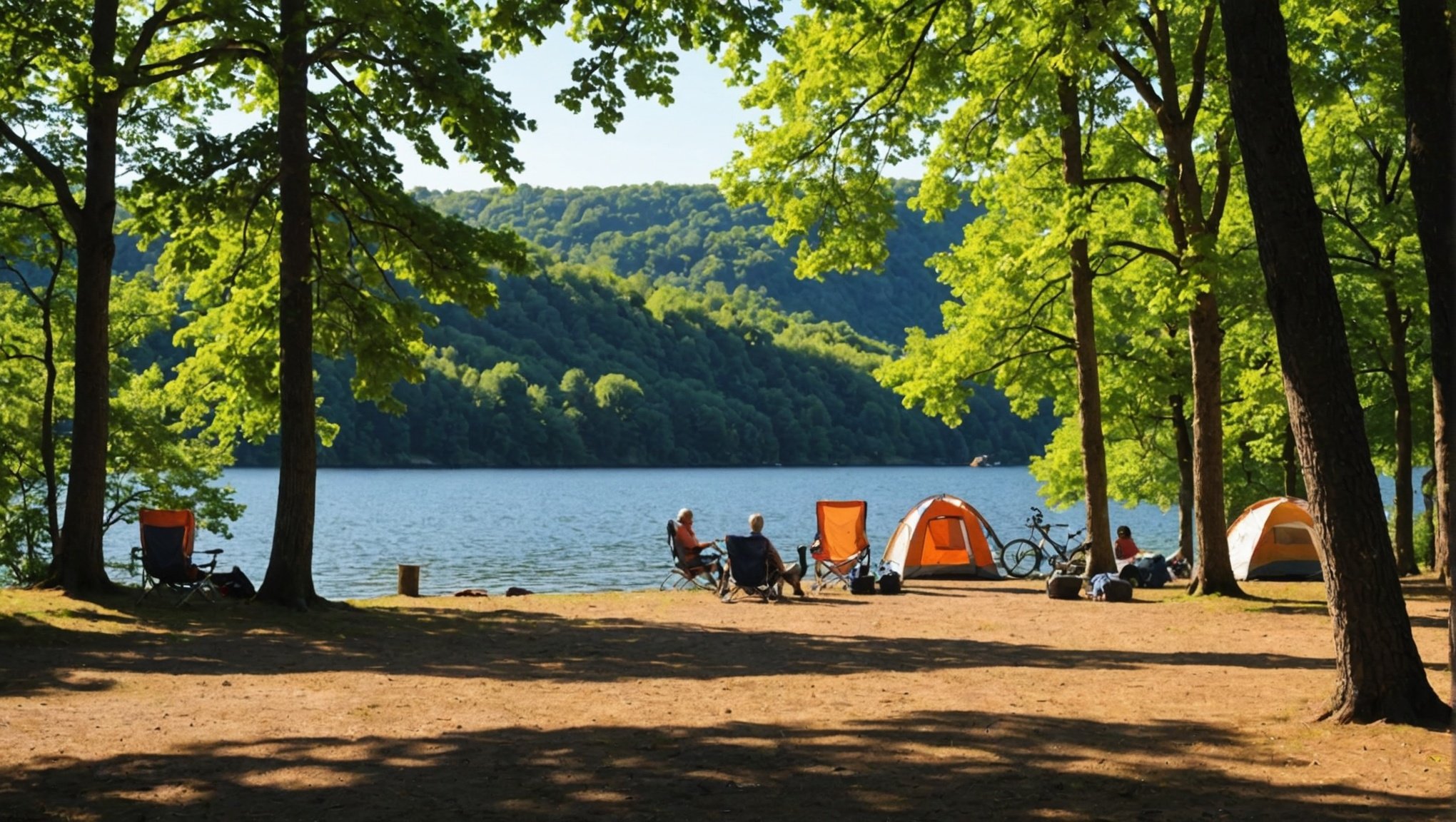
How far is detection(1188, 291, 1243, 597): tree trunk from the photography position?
1437 centimetres

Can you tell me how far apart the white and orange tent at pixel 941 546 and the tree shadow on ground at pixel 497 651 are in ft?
23.7

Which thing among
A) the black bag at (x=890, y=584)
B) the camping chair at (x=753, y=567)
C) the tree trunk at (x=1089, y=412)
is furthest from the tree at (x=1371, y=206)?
the camping chair at (x=753, y=567)

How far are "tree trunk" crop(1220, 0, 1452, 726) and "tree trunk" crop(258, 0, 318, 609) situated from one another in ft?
30.9

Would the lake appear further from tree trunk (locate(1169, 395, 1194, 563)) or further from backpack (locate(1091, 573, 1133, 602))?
backpack (locate(1091, 573, 1133, 602))

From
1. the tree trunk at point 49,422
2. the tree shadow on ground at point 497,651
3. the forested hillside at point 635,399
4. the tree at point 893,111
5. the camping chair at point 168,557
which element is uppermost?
the forested hillside at point 635,399

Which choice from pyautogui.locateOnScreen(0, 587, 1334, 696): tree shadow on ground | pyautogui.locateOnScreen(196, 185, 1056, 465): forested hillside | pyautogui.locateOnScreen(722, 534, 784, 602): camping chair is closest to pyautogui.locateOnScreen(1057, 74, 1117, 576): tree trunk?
pyautogui.locateOnScreen(722, 534, 784, 602): camping chair

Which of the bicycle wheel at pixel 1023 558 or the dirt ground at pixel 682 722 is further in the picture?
the bicycle wheel at pixel 1023 558

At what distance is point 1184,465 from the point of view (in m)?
23.6

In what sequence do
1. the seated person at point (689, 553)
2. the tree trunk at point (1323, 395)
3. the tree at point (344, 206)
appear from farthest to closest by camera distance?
the seated person at point (689, 553) → the tree at point (344, 206) → the tree trunk at point (1323, 395)

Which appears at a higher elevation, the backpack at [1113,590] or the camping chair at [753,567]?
the camping chair at [753,567]

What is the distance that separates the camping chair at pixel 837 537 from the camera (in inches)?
718

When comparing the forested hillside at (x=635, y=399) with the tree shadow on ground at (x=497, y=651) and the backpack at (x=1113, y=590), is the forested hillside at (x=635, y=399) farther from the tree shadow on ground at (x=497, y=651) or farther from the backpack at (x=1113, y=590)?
the tree shadow on ground at (x=497, y=651)

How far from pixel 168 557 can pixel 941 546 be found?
36.5 ft

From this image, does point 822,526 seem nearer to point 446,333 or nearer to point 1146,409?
point 1146,409
